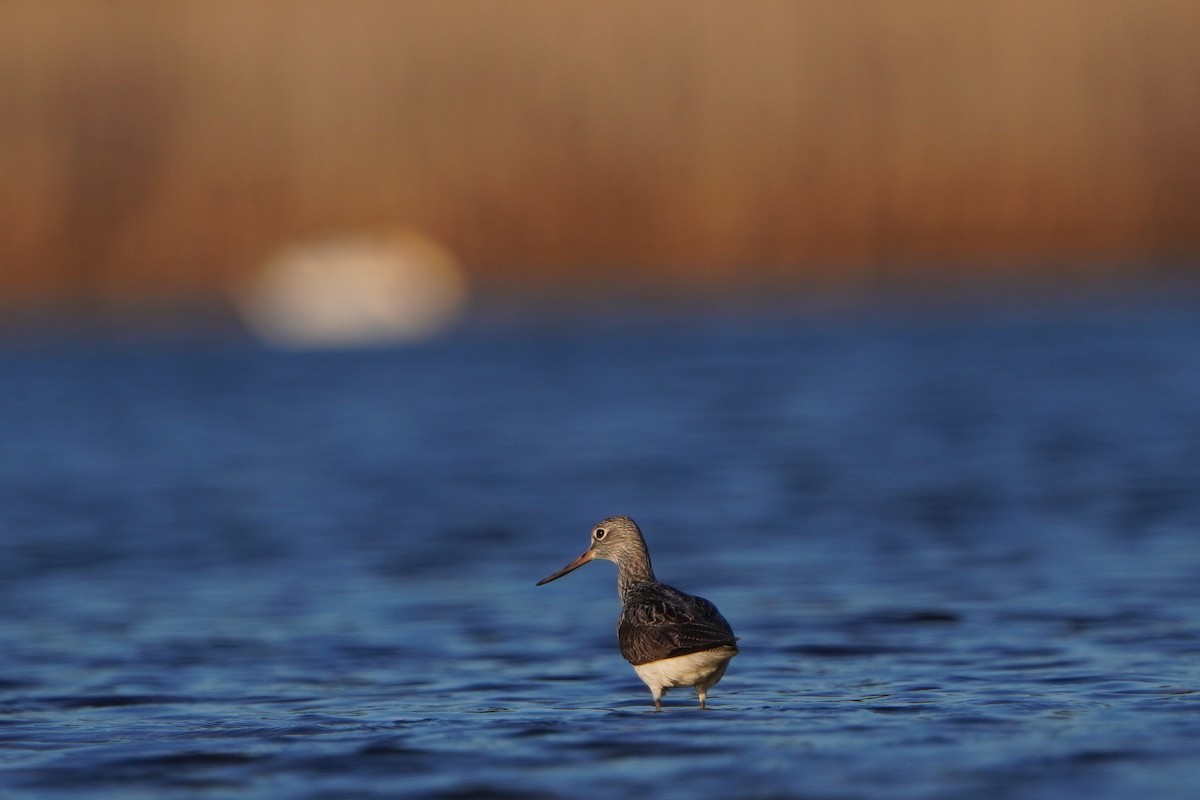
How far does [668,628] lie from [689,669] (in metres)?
0.20

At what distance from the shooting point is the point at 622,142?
3375 centimetres

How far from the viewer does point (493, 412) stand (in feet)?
73.5

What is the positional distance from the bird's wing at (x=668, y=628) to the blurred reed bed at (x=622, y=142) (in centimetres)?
2355

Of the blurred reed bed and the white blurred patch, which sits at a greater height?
the blurred reed bed

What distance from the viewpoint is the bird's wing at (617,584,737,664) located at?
816 cm

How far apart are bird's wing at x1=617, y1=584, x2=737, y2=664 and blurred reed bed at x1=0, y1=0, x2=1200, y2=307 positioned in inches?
927

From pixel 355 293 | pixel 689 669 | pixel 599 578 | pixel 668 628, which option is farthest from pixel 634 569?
pixel 355 293

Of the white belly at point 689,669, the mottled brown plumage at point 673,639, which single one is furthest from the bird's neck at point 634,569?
the white belly at point 689,669

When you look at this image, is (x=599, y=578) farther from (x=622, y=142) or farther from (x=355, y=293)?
(x=355, y=293)

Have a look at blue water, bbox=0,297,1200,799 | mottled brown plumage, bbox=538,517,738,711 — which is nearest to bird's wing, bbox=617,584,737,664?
mottled brown plumage, bbox=538,517,738,711

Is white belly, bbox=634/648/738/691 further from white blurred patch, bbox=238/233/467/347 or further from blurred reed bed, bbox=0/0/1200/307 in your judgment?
white blurred patch, bbox=238/233/467/347

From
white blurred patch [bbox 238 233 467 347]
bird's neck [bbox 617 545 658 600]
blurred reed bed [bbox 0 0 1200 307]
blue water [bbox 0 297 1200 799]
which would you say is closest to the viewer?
blue water [bbox 0 297 1200 799]

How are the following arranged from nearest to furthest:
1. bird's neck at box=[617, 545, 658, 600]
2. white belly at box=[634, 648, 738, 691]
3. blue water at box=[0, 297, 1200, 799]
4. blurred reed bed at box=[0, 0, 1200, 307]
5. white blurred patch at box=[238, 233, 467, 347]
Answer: blue water at box=[0, 297, 1200, 799]
white belly at box=[634, 648, 738, 691]
bird's neck at box=[617, 545, 658, 600]
blurred reed bed at box=[0, 0, 1200, 307]
white blurred patch at box=[238, 233, 467, 347]

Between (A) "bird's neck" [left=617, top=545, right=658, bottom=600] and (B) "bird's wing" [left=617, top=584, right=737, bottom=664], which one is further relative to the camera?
(A) "bird's neck" [left=617, top=545, right=658, bottom=600]
